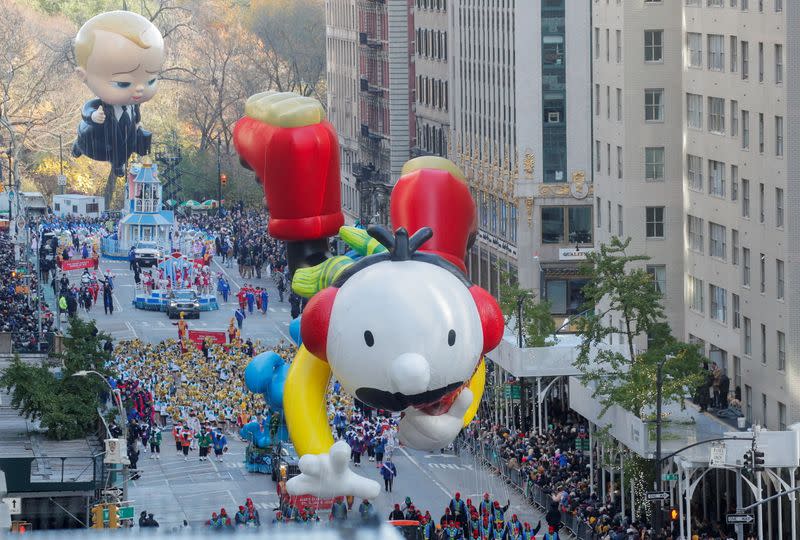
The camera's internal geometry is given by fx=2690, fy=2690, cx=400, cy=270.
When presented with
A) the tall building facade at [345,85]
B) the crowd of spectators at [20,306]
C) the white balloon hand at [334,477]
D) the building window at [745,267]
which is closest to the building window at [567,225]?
the crowd of spectators at [20,306]

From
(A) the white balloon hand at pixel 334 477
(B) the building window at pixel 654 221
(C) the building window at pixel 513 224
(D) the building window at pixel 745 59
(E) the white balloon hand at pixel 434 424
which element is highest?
(D) the building window at pixel 745 59

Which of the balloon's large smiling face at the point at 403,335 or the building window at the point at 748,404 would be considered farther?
the building window at the point at 748,404

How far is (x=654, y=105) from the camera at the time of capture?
268 feet

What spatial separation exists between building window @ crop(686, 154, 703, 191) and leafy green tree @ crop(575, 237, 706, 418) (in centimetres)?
453

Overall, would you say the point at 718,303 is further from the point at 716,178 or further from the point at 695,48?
the point at 695,48

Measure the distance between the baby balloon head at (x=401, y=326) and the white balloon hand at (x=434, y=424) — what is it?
2.37 feet

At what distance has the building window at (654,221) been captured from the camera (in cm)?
8088

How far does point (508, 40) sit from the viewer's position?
340ft

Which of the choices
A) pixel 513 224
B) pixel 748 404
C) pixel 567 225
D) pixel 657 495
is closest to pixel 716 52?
pixel 748 404

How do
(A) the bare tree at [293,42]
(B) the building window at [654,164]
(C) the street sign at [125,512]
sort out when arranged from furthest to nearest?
(A) the bare tree at [293,42], (B) the building window at [654,164], (C) the street sign at [125,512]

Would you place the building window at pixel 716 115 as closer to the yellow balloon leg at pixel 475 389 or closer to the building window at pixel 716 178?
the building window at pixel 716 178

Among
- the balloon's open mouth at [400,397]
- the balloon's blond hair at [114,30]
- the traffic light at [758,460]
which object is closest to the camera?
the balloon's open mouth at [400,397]

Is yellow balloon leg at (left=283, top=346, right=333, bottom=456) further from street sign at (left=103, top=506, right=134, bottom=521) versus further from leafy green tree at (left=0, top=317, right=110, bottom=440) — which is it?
leafy green tree at (left=0, top=317, right=110, bottom=440)

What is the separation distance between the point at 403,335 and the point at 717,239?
39.3m
